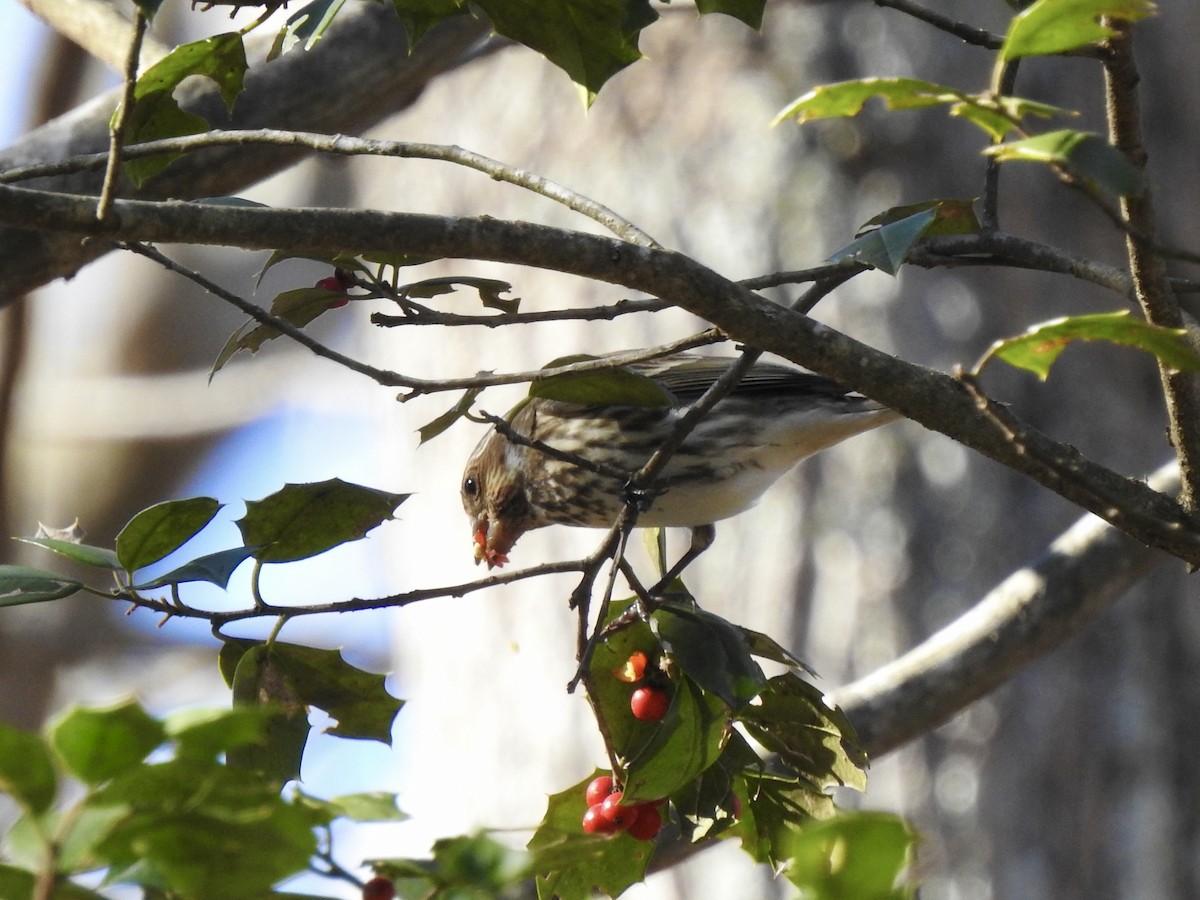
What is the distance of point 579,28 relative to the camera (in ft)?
4.87

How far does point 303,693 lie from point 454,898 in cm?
61

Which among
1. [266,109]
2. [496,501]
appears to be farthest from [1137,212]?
[496,501]

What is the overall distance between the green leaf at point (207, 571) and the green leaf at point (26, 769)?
589 mm

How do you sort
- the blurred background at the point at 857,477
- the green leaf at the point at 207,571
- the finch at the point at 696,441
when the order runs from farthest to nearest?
1. the blurred background at the point at 857,477
2. the finch at the point at 696,441
3. the green leaf at the point at 207,571

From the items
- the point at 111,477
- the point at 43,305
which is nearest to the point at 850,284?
the point at 43,305

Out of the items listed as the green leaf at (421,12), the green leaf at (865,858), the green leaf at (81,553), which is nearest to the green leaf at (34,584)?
the green leaf at (81,553)

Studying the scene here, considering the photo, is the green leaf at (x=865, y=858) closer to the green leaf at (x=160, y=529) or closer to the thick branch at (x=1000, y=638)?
the green leaf at (x=160, y=529)

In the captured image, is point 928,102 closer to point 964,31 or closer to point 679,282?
point 679,282

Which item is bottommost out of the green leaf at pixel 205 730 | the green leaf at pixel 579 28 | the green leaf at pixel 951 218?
the green leaf at pixel 205 730

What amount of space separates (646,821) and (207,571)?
Result: 0.55m

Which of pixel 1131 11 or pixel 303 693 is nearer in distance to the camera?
pixel 1131 11

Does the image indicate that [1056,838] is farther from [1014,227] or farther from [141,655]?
[141,655]

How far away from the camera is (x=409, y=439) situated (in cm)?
570

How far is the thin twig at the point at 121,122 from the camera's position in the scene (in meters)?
1.08
